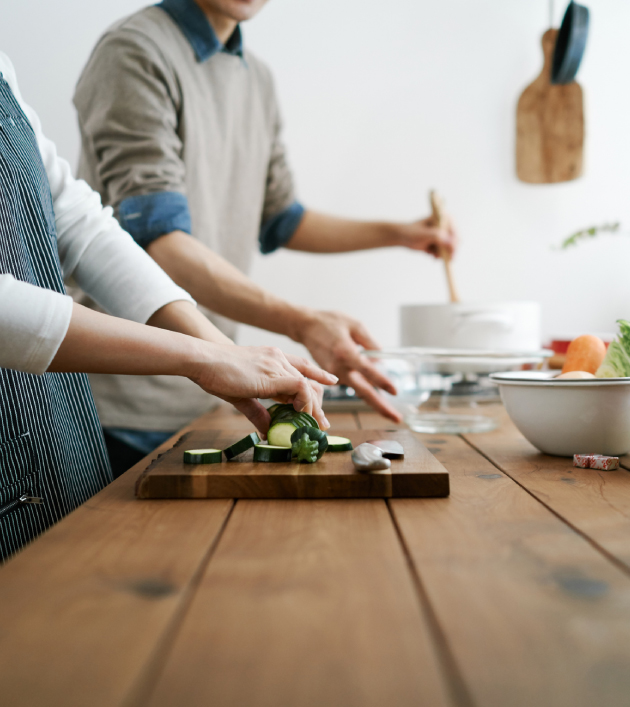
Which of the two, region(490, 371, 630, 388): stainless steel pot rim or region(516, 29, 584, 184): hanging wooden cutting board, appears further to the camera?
region(516, 29, 584, 184): hanging wooden cutting board

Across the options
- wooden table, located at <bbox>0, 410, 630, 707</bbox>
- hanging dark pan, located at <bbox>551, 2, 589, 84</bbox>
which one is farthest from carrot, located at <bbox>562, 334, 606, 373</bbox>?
hanging dark pan, located at <bbox>551, 2, 589, 84</bbox>

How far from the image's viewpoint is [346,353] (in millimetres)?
1237

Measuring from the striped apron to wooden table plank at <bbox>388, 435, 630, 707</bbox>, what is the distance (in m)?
0.51

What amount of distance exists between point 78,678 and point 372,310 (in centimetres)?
245

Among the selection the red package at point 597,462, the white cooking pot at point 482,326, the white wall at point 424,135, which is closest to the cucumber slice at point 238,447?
the red package at point 597,462

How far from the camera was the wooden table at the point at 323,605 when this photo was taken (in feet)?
1.08

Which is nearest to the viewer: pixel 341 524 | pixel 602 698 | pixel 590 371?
pixel 602 698

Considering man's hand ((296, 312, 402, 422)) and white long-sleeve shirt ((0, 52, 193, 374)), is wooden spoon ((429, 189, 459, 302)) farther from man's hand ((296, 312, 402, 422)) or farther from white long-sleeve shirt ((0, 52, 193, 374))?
white long-sleeve shirt ((0, 52, 193, 374))

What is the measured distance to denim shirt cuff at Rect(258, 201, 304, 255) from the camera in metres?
2.03

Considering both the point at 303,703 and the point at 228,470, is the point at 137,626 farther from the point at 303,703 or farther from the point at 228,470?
the point at 228,470

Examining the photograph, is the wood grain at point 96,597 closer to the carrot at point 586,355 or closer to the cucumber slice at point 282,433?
the cucumber slice at point 282,433

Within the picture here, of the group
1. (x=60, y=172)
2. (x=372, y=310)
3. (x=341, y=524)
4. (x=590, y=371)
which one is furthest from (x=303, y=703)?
(x=372, y=310)

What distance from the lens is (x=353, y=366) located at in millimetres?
1239

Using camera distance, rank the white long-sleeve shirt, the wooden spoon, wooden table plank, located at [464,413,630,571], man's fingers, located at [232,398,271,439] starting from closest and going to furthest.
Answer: wooden table plank, located at [464,413,630,571] < man's fingers, located at [232,398,271,439] < the white long-sleeve shirt < the wooden spoon
